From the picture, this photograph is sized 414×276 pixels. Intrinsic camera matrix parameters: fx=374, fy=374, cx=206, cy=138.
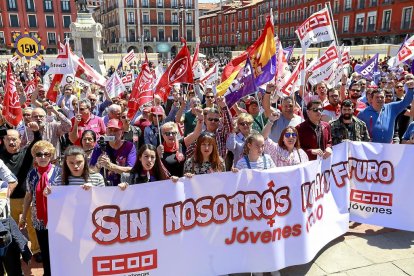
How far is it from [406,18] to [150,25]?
142 ft

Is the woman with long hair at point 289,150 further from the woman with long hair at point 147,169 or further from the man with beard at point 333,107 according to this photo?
the man with beard at point 333,107

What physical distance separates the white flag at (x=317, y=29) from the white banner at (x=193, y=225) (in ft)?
A: 9.97

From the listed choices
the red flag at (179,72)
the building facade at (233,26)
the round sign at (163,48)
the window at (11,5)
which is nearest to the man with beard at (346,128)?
the red flag at (179,72)

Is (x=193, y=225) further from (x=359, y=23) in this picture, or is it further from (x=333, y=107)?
(x=359, y=23)

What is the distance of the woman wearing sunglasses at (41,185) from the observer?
347 cm

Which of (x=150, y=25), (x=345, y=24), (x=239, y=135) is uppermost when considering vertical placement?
(x=150, y=25)

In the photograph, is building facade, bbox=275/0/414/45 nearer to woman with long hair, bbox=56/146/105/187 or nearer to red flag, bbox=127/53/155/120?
red flag, bbox=127/53/155/120

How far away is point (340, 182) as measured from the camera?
4.32 metres

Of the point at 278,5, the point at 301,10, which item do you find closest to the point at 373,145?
the point at 301,10

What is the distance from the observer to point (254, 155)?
12.3ft

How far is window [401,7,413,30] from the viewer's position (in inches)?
1652

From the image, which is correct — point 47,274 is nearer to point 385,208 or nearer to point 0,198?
point 0,198

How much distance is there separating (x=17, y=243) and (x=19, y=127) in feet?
7.40

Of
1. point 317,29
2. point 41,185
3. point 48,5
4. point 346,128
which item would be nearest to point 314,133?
point 346,128
